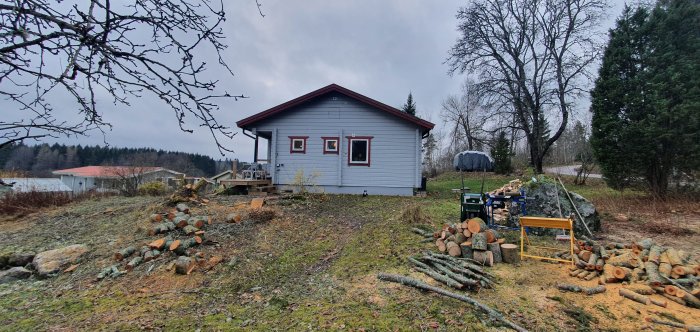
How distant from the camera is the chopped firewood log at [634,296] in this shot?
366cm

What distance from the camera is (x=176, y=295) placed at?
4070 mm

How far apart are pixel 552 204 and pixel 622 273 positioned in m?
2.97

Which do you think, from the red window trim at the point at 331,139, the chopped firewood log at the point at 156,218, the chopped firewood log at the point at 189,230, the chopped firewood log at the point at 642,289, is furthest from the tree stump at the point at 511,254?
the red window trim at the point at 331,139

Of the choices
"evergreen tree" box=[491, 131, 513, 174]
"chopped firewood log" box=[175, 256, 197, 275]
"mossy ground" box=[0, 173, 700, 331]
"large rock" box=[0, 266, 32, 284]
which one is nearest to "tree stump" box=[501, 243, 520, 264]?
"mossy ground" box=[0, 173, 700, 331]

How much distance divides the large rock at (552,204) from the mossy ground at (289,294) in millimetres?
1193

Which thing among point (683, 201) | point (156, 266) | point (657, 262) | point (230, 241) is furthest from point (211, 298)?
point (683, 201)

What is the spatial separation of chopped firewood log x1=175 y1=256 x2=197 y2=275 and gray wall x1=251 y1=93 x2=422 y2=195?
7383mm

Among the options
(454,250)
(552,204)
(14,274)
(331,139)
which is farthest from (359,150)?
(14,274)

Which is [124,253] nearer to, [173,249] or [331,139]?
[173,249]

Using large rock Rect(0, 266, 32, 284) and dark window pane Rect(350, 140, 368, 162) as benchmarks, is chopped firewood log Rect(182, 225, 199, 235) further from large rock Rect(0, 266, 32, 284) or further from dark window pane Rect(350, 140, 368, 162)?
dark window pane Rect(350, 140, 368, 162)

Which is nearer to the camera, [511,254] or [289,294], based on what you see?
[289,294]

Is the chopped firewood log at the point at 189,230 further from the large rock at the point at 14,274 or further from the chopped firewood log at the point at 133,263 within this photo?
the large rock at the point at 14,274

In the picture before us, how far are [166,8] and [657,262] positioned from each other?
20.8 ft

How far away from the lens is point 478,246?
4.81 metres
